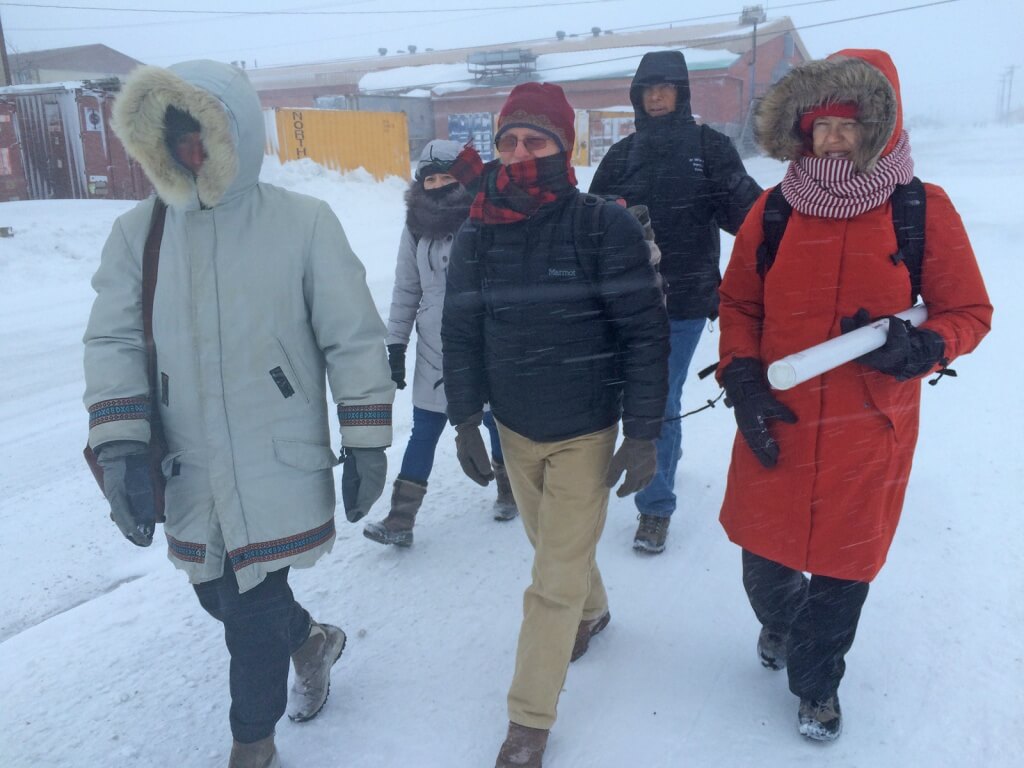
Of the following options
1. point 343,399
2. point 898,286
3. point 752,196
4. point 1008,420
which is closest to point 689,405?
point 1008,420

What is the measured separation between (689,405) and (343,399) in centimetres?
363

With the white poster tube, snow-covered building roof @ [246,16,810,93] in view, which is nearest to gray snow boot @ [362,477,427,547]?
the white poster tube

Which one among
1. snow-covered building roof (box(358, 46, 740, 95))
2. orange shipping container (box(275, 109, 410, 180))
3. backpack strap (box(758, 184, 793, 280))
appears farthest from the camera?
snow-covered building roof (box(358, 46, 740, 95))

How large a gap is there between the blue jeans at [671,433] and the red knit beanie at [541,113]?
4.19 ft

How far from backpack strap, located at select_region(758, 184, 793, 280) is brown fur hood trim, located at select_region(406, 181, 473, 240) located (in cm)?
149

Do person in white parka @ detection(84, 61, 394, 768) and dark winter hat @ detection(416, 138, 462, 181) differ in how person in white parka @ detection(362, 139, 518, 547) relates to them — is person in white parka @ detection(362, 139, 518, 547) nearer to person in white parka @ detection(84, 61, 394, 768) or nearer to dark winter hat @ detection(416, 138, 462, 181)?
dark winter hat @ detection(416, 138, 462, 181)

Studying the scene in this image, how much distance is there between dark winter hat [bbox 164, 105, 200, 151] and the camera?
77.7 inches

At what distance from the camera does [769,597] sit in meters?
2.57

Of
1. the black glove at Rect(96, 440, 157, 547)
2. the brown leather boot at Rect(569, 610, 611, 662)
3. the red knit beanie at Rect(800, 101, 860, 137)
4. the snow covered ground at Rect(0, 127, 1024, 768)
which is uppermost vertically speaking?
Answer: the red knit beanie at Rect(800, 101, 860, 137)

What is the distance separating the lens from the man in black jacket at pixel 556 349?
7.45 feet

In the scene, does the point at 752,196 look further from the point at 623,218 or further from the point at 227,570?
the point at 227,570

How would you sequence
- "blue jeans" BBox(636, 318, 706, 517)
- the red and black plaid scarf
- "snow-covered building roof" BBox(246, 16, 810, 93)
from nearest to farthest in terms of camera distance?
the red and black plaid scarf, "blue jeans" BBox(636, 318, 706, 517), "snow-covered building roof" BBox(246, 16, 810, 93)

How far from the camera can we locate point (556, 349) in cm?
232

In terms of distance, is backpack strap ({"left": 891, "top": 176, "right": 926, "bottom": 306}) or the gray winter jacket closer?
backpack strap ({"left": 891, "top": 176, "right": 926, "bottom": 306})
